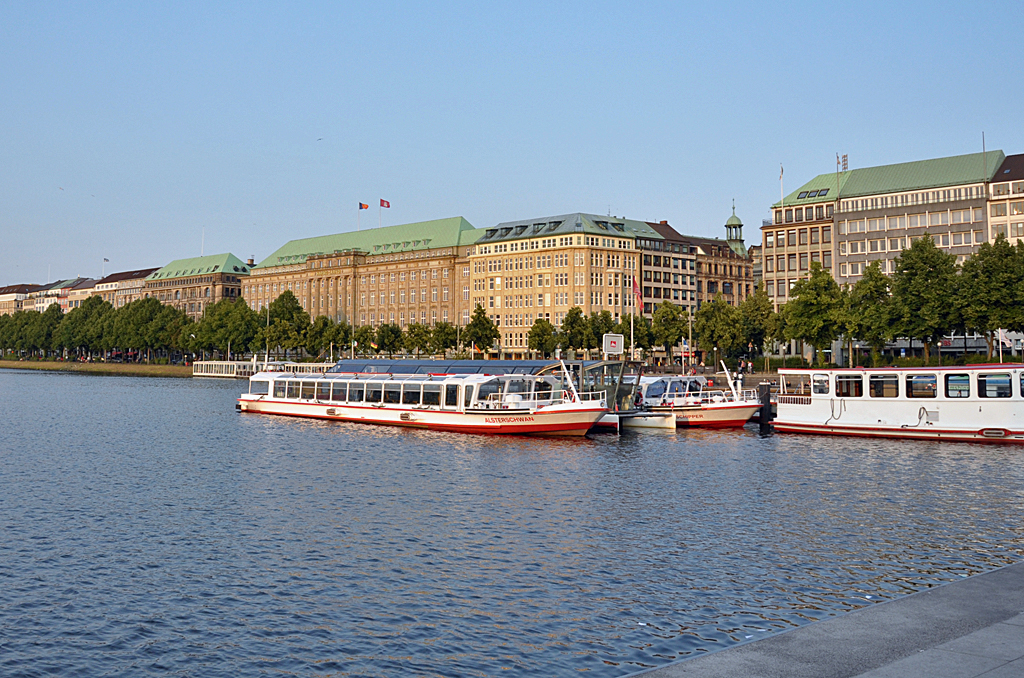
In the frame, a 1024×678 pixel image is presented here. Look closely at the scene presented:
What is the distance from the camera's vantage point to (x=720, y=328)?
12962 centimetres

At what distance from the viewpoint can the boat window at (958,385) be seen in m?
57.2

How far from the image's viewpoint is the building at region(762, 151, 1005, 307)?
5182 inches

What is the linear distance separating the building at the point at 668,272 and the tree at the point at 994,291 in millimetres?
91956

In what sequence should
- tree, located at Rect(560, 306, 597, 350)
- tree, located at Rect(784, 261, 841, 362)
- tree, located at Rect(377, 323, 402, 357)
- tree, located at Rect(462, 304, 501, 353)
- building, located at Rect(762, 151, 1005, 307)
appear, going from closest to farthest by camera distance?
1. tree, located at Rect(784, 261, 841, 362)
2. building, located at Rect(762, 151, 1005, 307)
3. tree, located at Rect(560, 306, 597, 350)
4. tree, located at Rect(462, 304, 501, 353)
5. tree, located at Rect(377, 323, 402, 357)

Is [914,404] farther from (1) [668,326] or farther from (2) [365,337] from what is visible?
(2) [365,337]

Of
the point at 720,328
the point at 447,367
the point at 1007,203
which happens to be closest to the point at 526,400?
the point at 447,367

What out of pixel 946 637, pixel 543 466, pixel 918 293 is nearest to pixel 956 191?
pixel 918 293

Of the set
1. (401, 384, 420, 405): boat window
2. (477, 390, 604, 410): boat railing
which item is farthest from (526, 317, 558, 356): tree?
(477, 390, 604, 410): boat railing

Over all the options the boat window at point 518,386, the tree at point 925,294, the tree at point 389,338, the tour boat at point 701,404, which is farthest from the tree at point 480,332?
the boat window at point 518,386

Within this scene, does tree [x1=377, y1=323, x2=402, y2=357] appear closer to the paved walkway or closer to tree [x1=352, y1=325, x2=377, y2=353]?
tree [x1=352, y1=325, x2=377, y2=353]

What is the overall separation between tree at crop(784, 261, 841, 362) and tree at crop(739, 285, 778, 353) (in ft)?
66.3

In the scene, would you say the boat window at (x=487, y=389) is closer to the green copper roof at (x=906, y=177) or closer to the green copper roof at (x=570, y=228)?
the green copper roof at (x=906, y=177)

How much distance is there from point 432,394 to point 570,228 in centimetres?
11587

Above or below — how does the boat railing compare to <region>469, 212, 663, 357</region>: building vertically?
below
